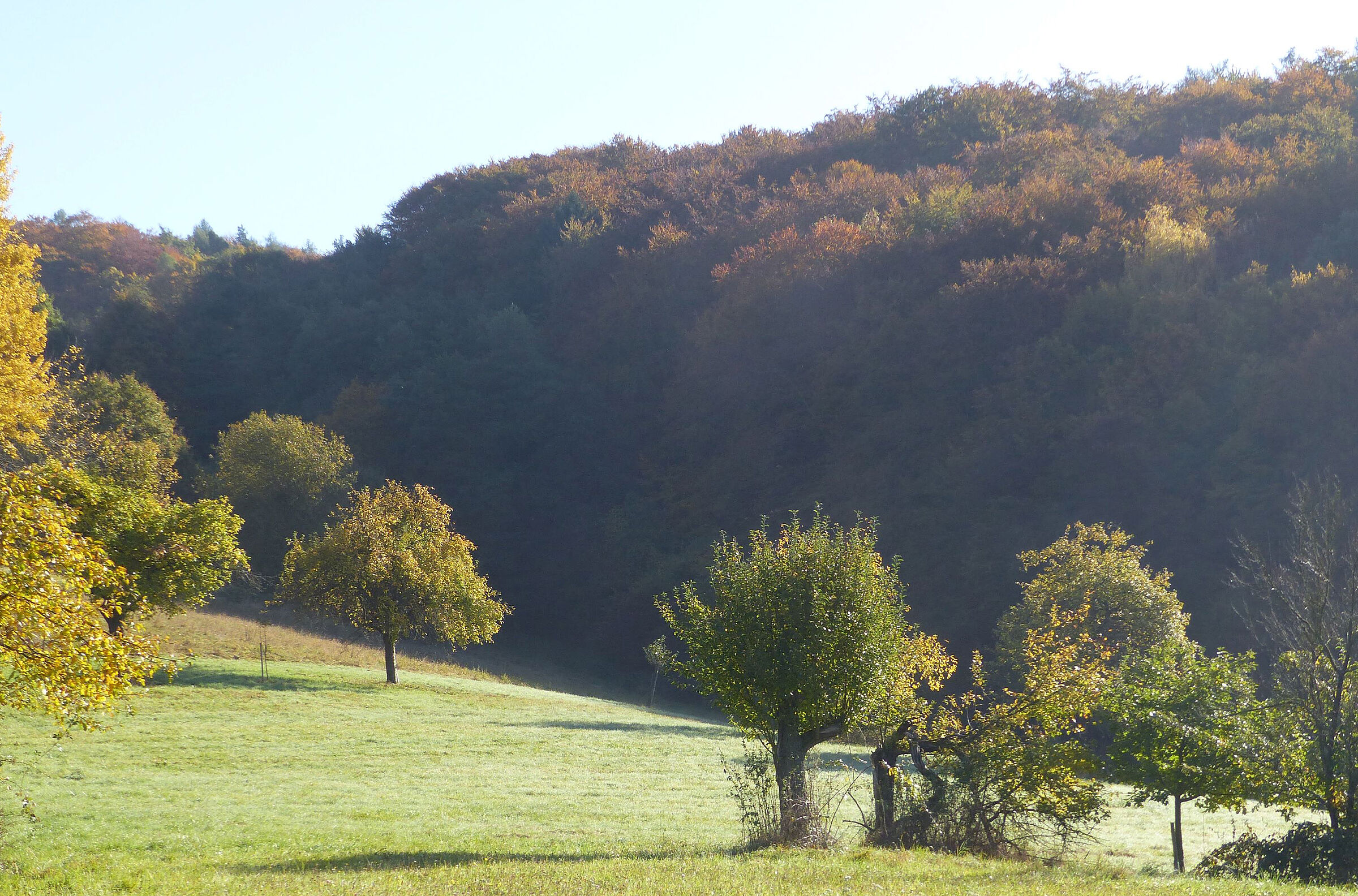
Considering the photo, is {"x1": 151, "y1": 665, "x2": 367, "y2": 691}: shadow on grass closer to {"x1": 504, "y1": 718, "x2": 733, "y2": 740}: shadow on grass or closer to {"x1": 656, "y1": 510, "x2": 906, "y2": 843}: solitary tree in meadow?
{"x1": 504, "y1": 718, "x2": 733, "y2": 740}: shadow on grass

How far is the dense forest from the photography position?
44812mm

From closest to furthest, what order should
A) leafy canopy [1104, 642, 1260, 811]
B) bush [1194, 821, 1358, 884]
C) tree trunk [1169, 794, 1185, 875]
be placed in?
1. bush [1194, 821, 1358, 884]
2. leafy canopy [1104, 642, 1260, 811]
3. tree trunk [1169, 794, 1185, 875]

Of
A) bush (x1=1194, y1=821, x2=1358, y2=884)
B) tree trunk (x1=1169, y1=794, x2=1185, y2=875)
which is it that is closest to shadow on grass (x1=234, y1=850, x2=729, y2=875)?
bush (x1=1194, y1=821, x2=1358, y2=884)

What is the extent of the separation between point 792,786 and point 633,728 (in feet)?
54.6

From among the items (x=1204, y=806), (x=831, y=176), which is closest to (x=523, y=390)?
(x=831, y=176)

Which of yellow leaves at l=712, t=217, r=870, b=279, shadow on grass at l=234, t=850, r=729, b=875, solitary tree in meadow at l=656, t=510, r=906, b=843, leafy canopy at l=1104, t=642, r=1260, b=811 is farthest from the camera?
yellow leaves at l=712, t=217, r=870, b=279

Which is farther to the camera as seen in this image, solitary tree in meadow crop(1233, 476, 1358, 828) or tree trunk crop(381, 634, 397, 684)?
tree trunk crop(381, 634, 397, 684)

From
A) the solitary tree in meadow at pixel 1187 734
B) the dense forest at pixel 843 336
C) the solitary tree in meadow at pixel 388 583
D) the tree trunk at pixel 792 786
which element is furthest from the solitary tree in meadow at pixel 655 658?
the solitary tree in meadow at pixel 1187 734

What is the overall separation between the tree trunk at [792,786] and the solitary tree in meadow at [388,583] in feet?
73.7

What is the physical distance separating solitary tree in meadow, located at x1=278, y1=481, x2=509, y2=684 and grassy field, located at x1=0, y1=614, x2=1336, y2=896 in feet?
12.5

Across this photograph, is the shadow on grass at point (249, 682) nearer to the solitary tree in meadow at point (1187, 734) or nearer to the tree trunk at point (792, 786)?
the tree trunk at point (792, 786)

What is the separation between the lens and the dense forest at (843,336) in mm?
44812

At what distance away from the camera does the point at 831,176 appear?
73812 mm

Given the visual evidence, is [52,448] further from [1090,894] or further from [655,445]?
[1090,894]
